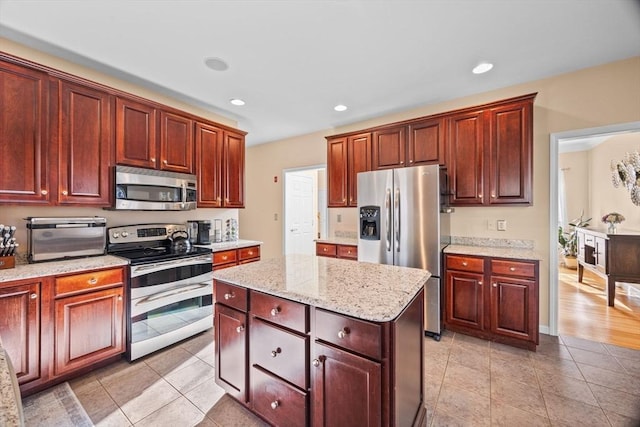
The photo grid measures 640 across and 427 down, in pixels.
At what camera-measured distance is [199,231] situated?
11.0 ft

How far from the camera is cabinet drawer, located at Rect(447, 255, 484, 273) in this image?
272 cm

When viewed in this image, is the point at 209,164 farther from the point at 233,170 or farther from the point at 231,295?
the point at 231,295

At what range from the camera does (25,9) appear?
6.01 ft

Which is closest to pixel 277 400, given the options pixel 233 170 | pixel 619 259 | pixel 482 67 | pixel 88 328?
pixel 88 328

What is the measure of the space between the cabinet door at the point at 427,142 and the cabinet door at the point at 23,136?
11.5 feet

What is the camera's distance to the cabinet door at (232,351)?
1666 mm

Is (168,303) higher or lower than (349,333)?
lower

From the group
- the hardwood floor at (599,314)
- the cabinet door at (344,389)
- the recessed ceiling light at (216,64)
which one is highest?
the recessed ceiling light at (216,64)

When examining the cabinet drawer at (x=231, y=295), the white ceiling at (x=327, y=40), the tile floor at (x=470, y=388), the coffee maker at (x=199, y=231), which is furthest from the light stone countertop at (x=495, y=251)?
the coffee maker at (x=199, y=231)

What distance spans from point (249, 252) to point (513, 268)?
9.58 feet

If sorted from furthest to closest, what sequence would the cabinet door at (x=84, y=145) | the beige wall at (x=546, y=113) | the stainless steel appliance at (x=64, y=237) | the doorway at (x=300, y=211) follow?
the doorway at (x=300, y=211) < the beige wall at (x=546, y=113) < the cabinet door at (x=84, y=145) < the stainless steel appliance at (x=64, y=237)

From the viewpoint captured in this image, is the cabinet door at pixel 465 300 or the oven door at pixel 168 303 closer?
the oven door at pixel 168 303

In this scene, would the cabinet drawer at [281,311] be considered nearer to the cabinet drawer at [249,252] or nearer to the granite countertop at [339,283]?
the granite countertop at [339,283]

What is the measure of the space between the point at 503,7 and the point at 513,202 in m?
1.77
